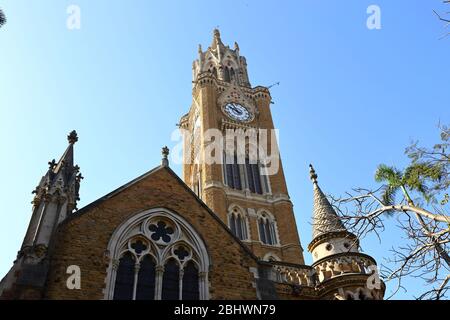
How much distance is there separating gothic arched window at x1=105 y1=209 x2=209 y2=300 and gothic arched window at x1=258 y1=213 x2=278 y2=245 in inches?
803

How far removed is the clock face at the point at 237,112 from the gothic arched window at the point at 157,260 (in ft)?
93.8

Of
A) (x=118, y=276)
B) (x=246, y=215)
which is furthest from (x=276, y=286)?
(x=246, y=215)

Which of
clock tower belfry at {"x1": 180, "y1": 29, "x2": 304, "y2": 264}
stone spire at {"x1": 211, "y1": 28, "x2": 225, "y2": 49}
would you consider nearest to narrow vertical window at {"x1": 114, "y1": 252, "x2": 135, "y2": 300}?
clock tower belfry at {"x1": 180, "y1": 29, "x2": 304, "y2": 264}

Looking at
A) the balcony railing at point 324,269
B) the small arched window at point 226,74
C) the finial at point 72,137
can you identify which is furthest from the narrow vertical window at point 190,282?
the small arched window at point 226,74

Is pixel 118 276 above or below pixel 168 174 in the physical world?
below

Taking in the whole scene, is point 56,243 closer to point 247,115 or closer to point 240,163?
point 240,163

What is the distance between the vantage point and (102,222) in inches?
495

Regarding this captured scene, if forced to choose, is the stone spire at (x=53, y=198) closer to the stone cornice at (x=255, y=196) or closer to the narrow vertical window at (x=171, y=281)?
the narrow vertical window at (x=171, y=281)

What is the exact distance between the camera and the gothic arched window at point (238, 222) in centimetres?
3250

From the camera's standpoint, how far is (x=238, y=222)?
110 feet

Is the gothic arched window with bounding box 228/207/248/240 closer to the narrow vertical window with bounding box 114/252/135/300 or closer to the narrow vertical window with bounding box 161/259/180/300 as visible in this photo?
the narrow vertical window with bounding box 161/259/180/300

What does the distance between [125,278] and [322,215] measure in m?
7.76

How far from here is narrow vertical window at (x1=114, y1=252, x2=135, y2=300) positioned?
447 inches

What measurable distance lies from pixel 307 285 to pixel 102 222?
6.81 m
